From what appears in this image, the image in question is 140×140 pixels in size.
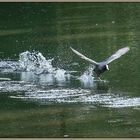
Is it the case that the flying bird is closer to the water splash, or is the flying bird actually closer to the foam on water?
the foam on water

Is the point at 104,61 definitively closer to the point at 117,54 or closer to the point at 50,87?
the point at 117,54

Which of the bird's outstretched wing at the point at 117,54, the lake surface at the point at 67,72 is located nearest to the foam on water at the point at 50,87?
the lake surface at the point at 67,72

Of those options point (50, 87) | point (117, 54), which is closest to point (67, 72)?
point (50, 87)

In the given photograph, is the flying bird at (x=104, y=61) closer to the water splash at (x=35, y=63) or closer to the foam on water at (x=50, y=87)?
the foam on water at (x=50, y=87)

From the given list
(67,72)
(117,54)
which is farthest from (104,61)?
(67,72)

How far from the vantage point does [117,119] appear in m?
4.21

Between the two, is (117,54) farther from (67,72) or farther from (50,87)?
(50,87)

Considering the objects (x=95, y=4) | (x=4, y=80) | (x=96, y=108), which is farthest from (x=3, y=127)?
(x=95, y=4)

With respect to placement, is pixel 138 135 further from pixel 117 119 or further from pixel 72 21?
pixel 72 21

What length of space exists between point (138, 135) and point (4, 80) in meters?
0.87

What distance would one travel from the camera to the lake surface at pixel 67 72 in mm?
4211

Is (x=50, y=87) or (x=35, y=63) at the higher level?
(x=35, y=63)

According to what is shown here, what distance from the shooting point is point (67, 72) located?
14.1ft

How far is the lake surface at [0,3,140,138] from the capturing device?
13.8ft
